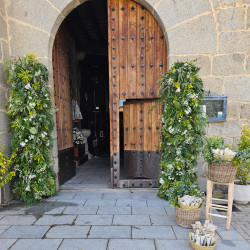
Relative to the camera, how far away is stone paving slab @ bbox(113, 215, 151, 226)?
7.11 feet

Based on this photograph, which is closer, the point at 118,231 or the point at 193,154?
the point at 118,231

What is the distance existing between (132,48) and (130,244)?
2868 millimetres

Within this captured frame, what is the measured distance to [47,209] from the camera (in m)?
2.54

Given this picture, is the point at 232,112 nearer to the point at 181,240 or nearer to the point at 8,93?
the point at 181,240

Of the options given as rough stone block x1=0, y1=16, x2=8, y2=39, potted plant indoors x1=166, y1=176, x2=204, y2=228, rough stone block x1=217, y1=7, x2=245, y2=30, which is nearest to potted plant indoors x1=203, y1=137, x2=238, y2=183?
potted plant indoors x1=166, y1=176, x2=204, y2=228

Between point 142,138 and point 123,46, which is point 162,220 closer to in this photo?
point 142,138

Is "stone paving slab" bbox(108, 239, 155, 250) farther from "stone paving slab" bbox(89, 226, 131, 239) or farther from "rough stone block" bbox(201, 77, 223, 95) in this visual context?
"rough stone block" bbox(201, 77, 223, 95)

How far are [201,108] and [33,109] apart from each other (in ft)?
7.97

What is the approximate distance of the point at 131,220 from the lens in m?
2.23

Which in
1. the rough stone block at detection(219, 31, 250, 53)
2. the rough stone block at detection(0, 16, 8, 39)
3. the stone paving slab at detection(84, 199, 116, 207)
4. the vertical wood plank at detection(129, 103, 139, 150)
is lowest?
the stone paving slab at detection(84, 199, 116, 207)

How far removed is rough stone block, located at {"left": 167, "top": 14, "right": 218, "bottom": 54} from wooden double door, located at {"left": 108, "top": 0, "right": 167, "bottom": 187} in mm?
260

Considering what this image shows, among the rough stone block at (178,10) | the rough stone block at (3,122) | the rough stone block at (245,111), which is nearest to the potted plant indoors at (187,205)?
the rough stone block at (245,111)

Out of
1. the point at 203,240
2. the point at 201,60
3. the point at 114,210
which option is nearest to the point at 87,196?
the point at 114,210

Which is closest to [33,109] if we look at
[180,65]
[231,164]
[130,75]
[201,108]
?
[130,75]
